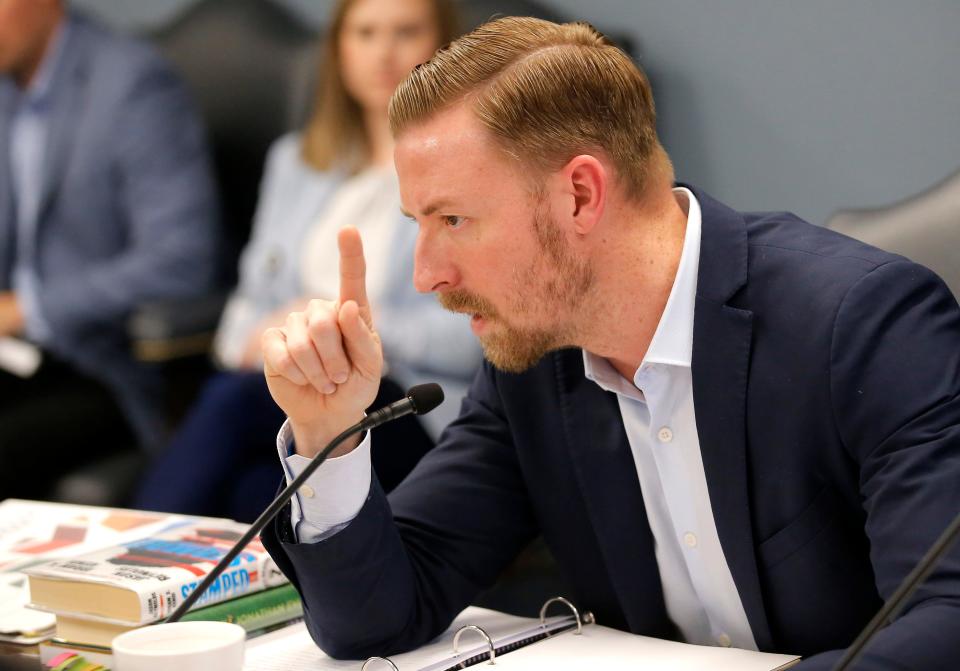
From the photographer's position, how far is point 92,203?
9.67ft

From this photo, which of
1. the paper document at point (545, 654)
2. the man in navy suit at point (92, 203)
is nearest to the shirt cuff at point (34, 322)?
the man in navy suit at point (92, 203)

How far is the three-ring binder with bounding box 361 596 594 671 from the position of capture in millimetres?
1071

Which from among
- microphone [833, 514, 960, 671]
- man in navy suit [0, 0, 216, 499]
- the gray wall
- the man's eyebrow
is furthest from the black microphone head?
man in navy suit [0, 0, 216, 499]

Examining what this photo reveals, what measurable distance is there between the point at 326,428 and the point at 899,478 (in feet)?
1.68

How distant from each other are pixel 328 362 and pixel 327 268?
1.41m

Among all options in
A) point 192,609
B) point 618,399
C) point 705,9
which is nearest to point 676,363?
A: point 618,399

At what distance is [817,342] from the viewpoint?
3.46 feet

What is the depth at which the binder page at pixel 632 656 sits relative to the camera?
3.35ft

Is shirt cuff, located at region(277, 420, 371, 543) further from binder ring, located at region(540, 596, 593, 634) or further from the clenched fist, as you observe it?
binder ring, located at region(540, 596, 593, 634)

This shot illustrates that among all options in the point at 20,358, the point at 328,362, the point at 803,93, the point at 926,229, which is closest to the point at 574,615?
the point at 328,362

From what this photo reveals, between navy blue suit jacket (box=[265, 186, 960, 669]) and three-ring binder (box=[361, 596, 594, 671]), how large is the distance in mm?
40

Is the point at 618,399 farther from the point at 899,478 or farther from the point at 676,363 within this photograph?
the point at 899,478

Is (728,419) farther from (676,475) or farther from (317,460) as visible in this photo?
(317,460)

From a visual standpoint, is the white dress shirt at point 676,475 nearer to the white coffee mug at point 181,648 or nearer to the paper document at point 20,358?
the white coffee mug at point 181,648
